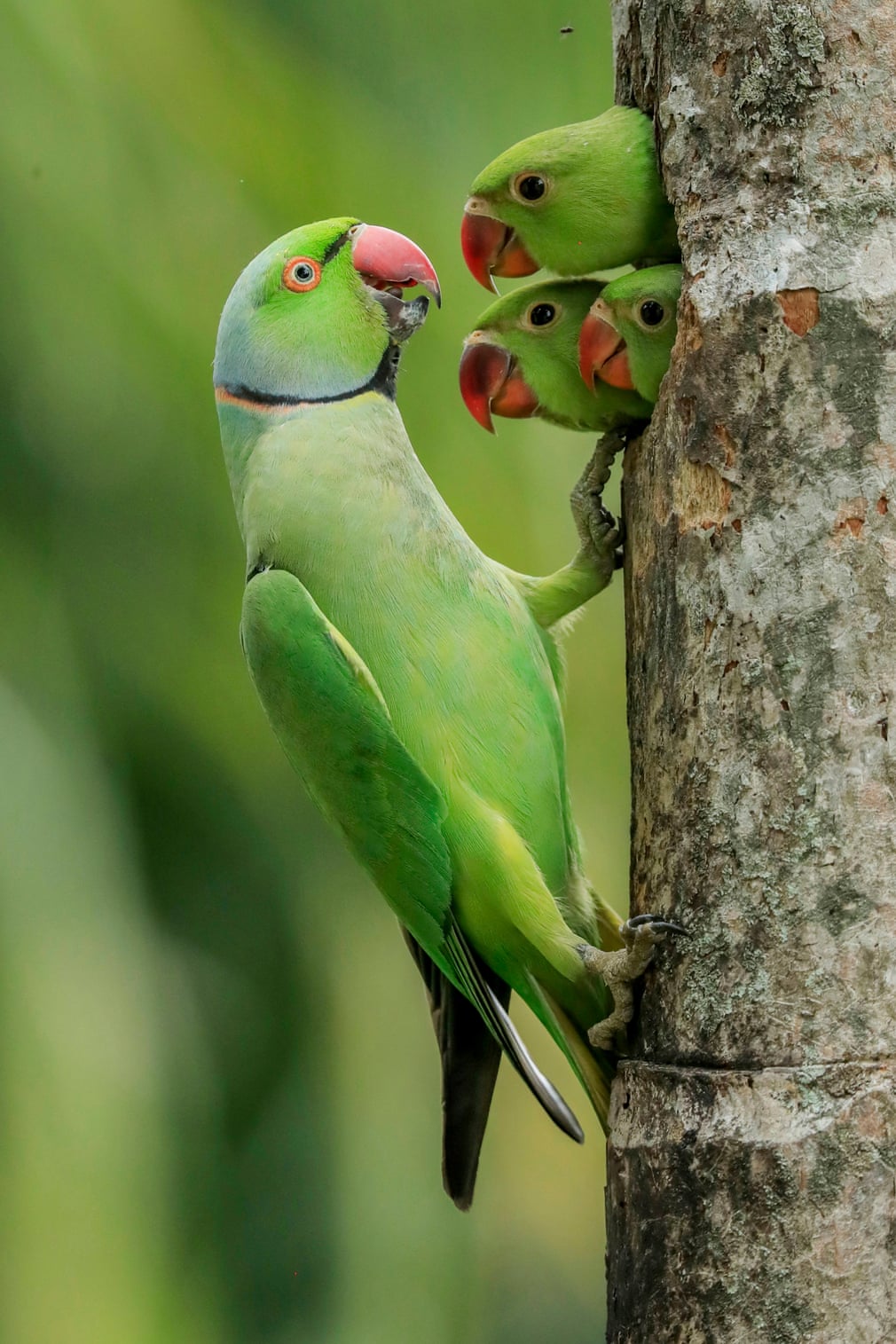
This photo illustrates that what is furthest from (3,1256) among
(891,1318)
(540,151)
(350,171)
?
(350,171)

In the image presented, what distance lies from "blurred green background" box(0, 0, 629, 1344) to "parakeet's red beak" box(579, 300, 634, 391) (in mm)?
2034

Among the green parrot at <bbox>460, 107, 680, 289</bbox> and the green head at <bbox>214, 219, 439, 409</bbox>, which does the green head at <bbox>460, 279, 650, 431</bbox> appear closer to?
the green parrot at <bbox>460, 107, 680, 289</bbox>

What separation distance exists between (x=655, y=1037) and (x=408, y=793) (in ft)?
2.09

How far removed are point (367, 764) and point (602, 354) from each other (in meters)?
0.77

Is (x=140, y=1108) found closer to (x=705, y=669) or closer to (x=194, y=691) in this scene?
(x=194, y=691)

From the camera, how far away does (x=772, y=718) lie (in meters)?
1.54

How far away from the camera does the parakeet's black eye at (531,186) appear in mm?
2041

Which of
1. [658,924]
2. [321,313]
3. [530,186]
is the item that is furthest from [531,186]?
[658,924]

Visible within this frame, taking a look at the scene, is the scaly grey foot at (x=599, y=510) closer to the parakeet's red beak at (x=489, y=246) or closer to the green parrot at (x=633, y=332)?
the green parrot at (x=633, y=332)

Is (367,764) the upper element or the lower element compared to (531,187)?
lower

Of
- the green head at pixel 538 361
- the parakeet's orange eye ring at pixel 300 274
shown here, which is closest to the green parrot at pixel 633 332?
the green head at pixel 538 361

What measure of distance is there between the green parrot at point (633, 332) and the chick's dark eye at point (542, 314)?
168mm

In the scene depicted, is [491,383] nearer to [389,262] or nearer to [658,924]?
[389,262]

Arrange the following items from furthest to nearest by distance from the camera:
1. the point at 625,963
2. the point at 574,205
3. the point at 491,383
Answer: the point at 491,383 < the point at 574,205 < the point at 625,963
